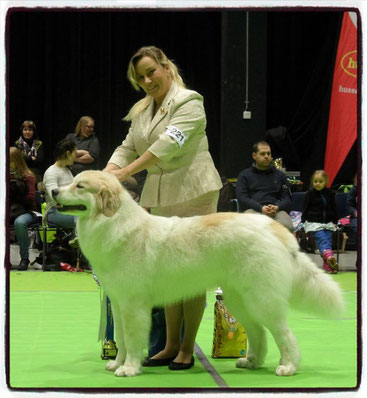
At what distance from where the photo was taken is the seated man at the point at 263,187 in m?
7.23

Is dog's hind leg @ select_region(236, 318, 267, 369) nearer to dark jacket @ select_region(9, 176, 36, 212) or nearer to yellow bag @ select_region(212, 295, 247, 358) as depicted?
yellow bag @ select_region(212, 295, 247, 358)

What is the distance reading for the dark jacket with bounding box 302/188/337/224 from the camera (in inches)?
316

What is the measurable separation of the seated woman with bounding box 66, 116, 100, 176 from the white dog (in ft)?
14.7

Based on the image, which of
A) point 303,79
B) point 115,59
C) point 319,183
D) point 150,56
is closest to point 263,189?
point 319,183

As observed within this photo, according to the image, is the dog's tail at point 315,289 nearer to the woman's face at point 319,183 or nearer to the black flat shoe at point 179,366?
the black flat shoe at point 179,366

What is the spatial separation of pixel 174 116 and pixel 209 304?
2.76m

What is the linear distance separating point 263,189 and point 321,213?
1096 mm

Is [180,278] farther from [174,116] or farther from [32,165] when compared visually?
[32,165]

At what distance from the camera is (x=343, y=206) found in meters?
9.31

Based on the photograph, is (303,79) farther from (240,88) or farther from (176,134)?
(176,134)

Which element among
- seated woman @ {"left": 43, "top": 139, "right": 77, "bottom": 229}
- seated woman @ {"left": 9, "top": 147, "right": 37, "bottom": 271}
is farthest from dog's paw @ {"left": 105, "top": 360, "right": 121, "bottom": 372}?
seated woman @ {"left": 9, "top": 147, "right": 37, "bottom": 271}

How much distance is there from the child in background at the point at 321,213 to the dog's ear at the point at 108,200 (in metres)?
4.75

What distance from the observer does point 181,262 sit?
12.0 ft

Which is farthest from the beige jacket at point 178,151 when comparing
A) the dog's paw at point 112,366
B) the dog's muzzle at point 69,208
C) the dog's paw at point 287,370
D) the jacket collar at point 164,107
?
the dog's paw at point 287,370
